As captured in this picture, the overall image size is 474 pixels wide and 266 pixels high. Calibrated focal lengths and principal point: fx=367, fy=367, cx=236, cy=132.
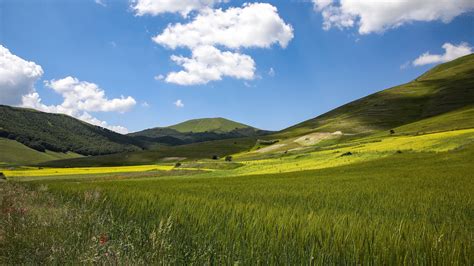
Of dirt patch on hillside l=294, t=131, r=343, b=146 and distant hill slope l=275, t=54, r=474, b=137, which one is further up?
distant hill slope l=275, t=54, r=474, b=137

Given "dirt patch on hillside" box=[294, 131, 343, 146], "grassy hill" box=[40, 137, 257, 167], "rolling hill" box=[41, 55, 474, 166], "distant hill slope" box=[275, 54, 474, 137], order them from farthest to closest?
"distant hill slope" box=[275, 54, 474, 137] → "rolling hill" box=[41, 55, 474, 166] → "grassy hill" box=[40, 137, 257, 167] → "dirt patch on hillside" box=[294, 131, 343, 146]

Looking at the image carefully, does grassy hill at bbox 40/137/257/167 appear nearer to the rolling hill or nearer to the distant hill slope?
the rolling hill

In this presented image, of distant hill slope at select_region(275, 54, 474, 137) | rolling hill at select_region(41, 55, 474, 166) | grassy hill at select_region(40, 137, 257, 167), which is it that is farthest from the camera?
distant hill slope at select_region(275, 54, 474, 137)

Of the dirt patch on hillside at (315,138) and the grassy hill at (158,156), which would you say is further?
the grassy hill at (158,156)

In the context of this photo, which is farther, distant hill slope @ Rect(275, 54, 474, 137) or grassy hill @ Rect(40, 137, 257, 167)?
distant hill slope @ Rect(275, 54, 474, 137)

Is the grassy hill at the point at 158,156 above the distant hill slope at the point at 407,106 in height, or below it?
below

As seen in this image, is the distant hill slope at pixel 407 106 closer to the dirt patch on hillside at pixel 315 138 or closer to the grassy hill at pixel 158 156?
the dirt patch on hillside at pixel 315 138

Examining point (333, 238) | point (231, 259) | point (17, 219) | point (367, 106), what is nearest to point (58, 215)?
point (17, 219)

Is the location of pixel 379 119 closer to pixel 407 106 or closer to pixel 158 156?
pixel 407 106

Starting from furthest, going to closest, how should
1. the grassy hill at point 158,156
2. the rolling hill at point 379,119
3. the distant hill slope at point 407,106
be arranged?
the distant hill slope at point 407,106 < the rolling hill at point 379,119 < the grassy hill at point 158,156

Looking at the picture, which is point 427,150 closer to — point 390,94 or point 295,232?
point 295,232

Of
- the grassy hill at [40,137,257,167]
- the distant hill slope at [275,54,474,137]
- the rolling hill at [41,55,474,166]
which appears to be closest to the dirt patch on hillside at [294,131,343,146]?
the rolling hill at [41,55,474,166]

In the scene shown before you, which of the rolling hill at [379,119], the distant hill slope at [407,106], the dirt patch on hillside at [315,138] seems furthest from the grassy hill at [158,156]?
the distant hill slope at [407,106]

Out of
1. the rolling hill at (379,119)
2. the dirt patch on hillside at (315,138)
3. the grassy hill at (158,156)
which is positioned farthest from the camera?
the rolling hill at (379,119)
